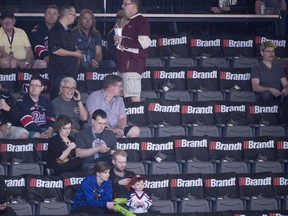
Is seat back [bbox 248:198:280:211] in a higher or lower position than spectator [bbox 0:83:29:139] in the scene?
lower

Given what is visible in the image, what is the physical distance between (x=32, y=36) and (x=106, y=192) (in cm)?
377

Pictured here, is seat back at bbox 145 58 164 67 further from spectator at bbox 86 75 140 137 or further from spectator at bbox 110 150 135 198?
spectator at bbox 110 150 135 198

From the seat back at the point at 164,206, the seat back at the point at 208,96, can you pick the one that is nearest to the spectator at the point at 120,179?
the seat back at the point at 164,206

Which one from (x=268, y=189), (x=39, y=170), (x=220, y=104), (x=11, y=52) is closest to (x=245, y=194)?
(x=268, y=189)

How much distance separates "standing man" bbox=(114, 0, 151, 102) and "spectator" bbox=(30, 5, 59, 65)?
129cm

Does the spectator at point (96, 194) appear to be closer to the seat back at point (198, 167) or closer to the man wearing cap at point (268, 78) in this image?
the seat back at point (198, 167)

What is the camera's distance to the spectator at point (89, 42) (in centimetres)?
1700

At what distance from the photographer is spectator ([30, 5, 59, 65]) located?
17.1m

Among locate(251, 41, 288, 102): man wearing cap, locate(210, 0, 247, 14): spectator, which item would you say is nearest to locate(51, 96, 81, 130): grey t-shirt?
locate(251, 41, 288, 102): man wearing cap

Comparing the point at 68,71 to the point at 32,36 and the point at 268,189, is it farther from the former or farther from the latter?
the point at 268,189

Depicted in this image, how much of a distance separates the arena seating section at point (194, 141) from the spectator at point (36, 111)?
1.38ft

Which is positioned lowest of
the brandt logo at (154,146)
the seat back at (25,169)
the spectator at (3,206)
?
the spectator at (3,206)

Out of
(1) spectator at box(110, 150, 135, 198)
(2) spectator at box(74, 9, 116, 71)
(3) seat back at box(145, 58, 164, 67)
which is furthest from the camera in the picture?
(3) seat back at box(145, 58, 164, 67)

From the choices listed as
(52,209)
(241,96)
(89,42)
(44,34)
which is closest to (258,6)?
(241,96)
